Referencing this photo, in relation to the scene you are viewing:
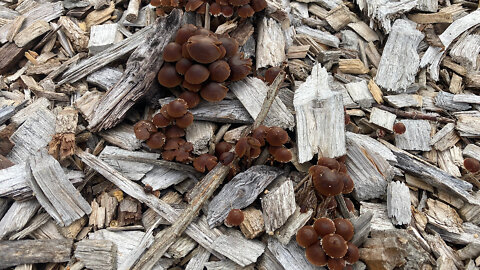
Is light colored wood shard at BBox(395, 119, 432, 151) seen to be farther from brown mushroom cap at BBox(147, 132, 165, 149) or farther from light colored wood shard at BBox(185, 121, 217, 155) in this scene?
brown mushroom cap at BBox(147, 132, 165, 149)

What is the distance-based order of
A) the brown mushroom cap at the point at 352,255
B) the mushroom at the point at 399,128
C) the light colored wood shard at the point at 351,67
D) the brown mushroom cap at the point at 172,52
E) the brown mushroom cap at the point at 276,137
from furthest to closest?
1. the light colored wood shard at the point at 351,67
2. the mushroom at the point at 399,128
3. the brown mushroom cap at the point at 172,52
4. the brown mushroom cap at the point at 276,137
5. the brown mushroom cap at the point at 352,255

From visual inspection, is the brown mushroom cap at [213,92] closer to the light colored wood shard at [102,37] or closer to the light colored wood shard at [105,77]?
the light colored wood shard at [105,77]

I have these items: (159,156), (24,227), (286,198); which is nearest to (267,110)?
(286,198)

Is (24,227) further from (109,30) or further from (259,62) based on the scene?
(259,62)

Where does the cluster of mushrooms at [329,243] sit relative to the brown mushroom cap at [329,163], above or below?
below

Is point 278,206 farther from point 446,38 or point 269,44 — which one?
point 446,38

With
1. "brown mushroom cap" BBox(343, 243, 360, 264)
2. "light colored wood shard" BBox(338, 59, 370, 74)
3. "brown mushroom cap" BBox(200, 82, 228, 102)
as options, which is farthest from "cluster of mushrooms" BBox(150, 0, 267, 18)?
"brown mushroom cap" BBox(343, 243, 360, 264)

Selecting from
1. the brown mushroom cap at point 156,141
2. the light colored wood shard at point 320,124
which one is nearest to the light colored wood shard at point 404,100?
the light colored wood shard at point 320,124
